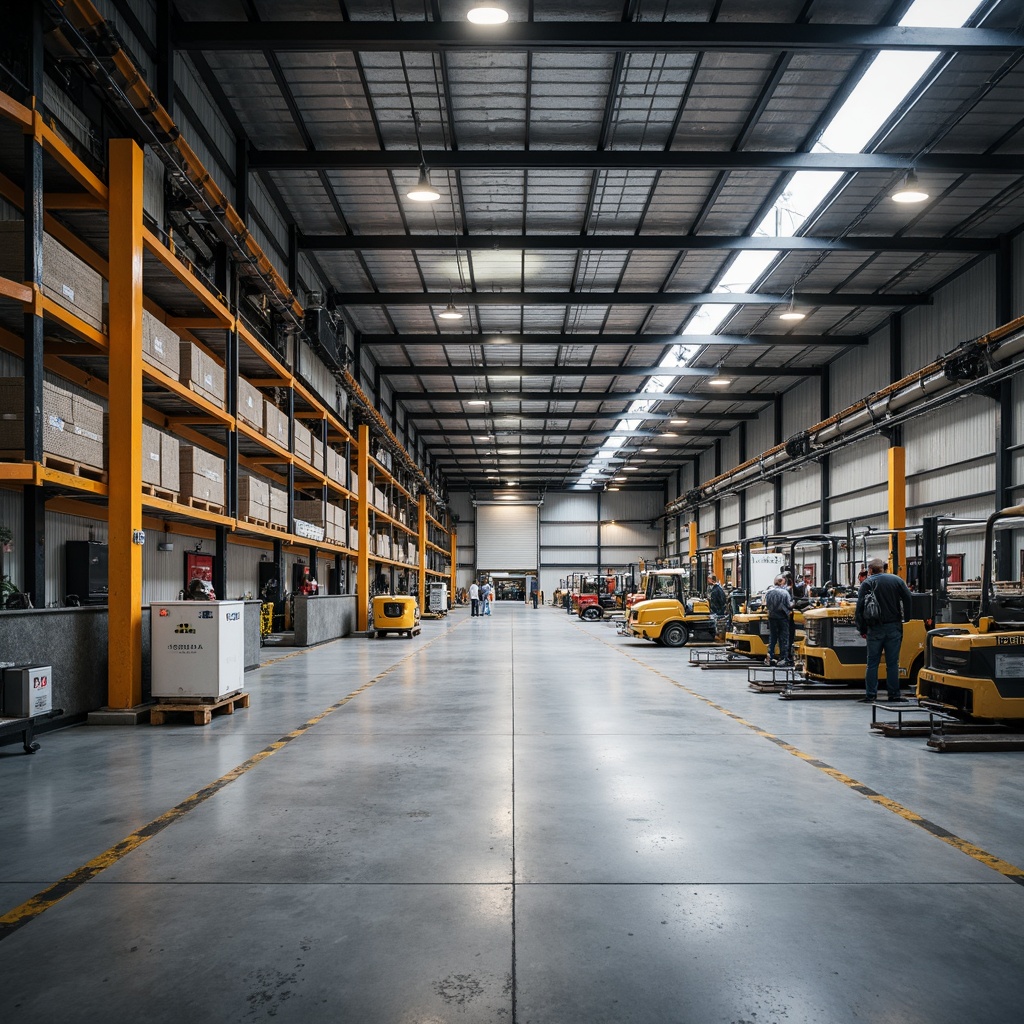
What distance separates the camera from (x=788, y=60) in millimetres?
12039

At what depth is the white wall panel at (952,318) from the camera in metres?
18.8

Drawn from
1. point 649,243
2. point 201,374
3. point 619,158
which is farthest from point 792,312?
point 201,374

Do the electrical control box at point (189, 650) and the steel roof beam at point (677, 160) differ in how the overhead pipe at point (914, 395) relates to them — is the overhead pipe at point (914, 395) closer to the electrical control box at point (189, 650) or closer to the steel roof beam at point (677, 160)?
the steel roof beam at point (677, 160)

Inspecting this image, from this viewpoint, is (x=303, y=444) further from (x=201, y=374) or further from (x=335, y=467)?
(x=201, y=374)

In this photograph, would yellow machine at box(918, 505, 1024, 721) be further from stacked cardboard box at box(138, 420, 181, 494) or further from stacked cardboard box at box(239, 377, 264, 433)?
stacked cardboard box at box(239, 377, 264, 433)

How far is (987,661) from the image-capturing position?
26.6 feet

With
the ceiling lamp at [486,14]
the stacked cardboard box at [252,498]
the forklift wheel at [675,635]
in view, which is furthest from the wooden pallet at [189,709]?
the forklift wheel at [675,635]

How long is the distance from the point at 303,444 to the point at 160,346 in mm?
7717

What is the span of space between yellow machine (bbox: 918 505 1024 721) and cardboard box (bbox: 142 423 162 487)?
9.70 metres

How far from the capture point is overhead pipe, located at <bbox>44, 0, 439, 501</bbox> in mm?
8758

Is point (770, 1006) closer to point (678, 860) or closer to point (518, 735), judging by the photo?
point (678, 860)

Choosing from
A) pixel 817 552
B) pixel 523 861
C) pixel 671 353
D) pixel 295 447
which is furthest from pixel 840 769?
pixel 817 552

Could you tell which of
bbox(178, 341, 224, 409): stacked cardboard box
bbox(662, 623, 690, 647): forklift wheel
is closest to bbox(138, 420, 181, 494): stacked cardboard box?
bbox(178, 341, 224, 409): stacked cardboard box

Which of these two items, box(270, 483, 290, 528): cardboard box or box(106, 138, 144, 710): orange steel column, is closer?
box(106, 138, 144, 710): orange steel column
